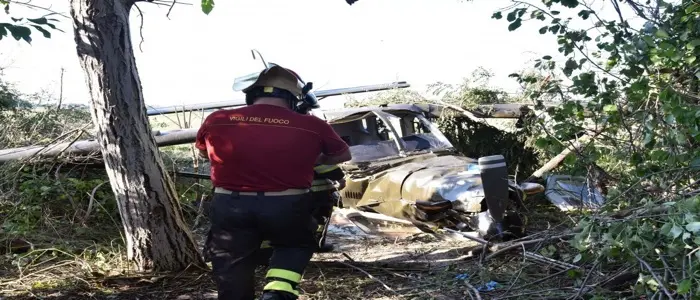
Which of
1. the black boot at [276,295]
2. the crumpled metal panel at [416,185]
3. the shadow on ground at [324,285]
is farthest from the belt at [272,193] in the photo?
the crumpled metal panel at [416,185]

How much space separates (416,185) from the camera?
6.32m

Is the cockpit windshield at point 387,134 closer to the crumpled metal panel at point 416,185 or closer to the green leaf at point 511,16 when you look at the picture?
the crumpled metal panel at point 416,185

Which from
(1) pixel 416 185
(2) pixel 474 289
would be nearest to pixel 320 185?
(2) pixel 474 289

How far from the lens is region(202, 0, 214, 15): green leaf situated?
4078 millimetres

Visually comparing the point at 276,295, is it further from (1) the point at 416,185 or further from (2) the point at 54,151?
(2) the point at 54,151

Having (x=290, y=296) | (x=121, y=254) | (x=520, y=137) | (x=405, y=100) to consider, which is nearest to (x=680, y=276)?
(x=290, y=296)

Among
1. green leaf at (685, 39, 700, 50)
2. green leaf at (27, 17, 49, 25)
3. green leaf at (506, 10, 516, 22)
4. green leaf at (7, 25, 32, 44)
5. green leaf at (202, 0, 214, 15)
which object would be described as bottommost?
green leaf at (685, 39, 700, 50)

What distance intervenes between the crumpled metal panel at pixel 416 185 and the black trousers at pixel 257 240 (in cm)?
262

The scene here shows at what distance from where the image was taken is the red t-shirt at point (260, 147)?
3322 millimetres

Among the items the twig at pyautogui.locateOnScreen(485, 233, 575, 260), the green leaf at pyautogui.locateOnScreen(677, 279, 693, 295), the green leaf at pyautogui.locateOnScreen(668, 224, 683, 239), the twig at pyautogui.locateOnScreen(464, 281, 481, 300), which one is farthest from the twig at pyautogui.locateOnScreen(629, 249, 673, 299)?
the twig at pyautogui.locateOnScreen(464, 281, 481, 300)

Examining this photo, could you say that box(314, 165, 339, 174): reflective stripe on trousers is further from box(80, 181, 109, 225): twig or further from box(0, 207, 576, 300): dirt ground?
box(80, 181, 109, 225): twig

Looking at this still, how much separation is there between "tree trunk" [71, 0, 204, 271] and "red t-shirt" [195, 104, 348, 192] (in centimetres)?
128

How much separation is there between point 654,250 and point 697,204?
16.9 inches

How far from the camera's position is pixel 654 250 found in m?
3.09
